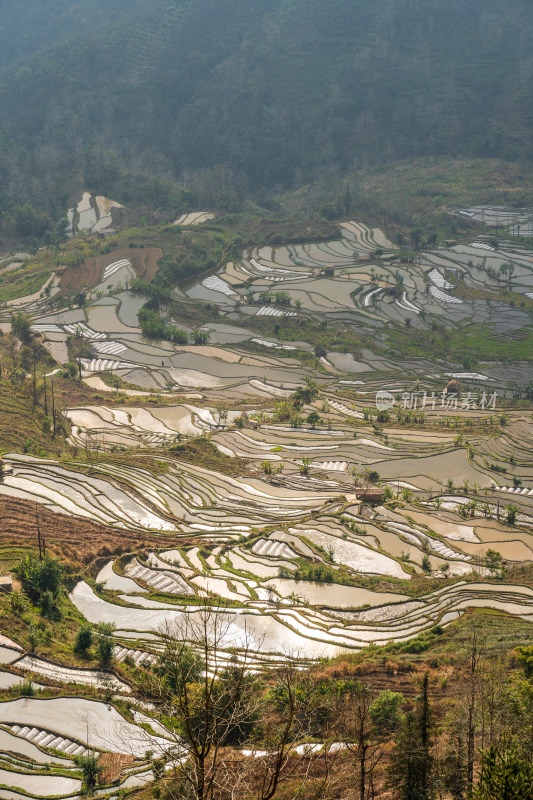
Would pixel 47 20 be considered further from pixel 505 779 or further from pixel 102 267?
pixel 505 779

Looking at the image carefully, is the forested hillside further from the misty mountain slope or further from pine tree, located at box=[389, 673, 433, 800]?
pine tree, located at box=[389, 673, 433, 800]

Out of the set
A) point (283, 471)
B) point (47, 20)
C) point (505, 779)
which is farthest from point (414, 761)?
point (47, 20)

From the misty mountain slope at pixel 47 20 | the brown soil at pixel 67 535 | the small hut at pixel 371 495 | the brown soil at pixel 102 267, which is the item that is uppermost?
the misty mountain slope at pixel 47 20

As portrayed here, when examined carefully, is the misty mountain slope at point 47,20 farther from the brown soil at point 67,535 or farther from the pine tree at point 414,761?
the pine tree at point 414,761

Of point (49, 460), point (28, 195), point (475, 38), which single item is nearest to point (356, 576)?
point (49, 460)

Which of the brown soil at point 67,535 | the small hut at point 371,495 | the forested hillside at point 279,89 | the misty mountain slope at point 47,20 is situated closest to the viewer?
the brown soil at point 67,535

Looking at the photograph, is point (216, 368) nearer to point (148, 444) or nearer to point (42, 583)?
point (148, 444)

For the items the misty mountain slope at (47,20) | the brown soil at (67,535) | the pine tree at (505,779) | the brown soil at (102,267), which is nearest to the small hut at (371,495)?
the brown soil at (67,535)

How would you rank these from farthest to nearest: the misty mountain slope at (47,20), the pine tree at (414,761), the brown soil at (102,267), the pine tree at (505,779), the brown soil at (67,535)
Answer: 1. the misty mountain slope at (47,20)
2. the brown soil at (102,267)
3. the brown soil at (67,535)
4. the pine tree at (414,761)
5. the pine tree at (505,779)
